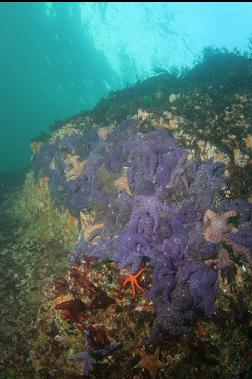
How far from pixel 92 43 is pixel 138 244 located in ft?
137

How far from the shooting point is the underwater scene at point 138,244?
4316 mm

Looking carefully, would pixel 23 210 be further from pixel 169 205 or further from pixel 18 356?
pixel 169 205

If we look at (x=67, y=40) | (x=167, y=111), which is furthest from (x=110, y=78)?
(x=167, y=111)

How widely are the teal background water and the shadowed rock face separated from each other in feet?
69.4

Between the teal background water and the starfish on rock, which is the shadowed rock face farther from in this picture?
the teal background water

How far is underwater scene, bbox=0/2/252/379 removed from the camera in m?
4.32

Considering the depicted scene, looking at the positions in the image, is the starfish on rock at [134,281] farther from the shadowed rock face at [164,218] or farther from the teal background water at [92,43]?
the teal background water at [92,43]

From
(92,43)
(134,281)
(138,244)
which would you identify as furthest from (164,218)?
(92,43)

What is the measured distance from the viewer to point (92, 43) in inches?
1603

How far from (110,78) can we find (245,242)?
158ft

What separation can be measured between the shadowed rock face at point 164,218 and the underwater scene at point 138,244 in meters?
0.02

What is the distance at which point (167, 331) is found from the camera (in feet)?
14.2

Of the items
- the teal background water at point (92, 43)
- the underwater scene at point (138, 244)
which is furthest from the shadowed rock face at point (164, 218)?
the teal background water at point (92, 43)

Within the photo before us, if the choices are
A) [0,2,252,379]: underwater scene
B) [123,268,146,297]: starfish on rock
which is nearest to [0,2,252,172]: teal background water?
[0,2,252,379]: underwater scene
